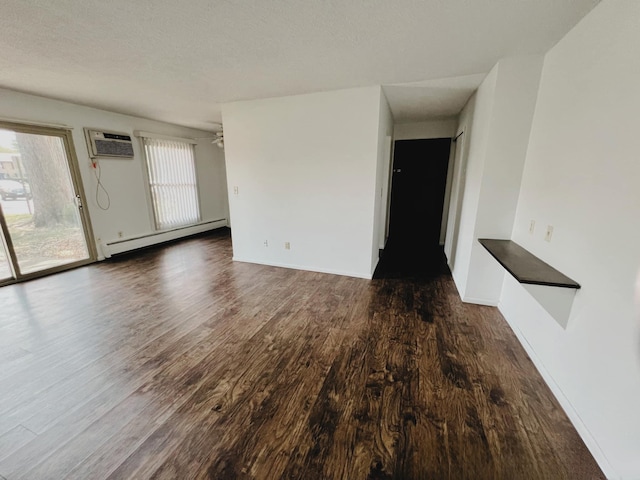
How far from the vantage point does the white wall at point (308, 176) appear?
3221 millimetres

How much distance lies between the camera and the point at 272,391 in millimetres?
1699

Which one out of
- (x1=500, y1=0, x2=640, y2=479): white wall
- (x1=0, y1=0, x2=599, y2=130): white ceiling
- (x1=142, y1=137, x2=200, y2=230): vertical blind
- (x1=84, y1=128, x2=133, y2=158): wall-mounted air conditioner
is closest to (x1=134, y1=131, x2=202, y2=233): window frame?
(x1=142, y1=137, x2=200, y2=230): vertical blind

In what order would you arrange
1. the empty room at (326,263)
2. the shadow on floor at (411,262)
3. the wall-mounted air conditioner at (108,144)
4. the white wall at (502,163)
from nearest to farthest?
the empty room at (326,263) < the white wall at (502,163) < the shadow on floor at (411,262) < the wall-mounted air conditioner at (108,144)

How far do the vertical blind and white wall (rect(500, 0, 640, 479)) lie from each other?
19.6 feet

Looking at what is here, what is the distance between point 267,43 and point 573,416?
3.24 m

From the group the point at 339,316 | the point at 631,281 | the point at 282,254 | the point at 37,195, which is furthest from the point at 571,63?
the point at 37,195

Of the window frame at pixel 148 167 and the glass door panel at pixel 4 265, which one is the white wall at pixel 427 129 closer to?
the window frame at pixel 148 167

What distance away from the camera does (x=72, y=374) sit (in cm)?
184

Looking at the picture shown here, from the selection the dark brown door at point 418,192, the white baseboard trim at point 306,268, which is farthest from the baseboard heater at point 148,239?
the dark brown door at point 418,192

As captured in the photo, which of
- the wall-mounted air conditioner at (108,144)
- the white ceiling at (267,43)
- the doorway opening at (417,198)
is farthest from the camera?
the doorway opening at (417,198)

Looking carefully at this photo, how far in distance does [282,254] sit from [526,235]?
118 inches

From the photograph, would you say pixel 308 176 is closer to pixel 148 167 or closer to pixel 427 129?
pixel 427 129

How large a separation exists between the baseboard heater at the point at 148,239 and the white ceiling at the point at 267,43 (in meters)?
2.36

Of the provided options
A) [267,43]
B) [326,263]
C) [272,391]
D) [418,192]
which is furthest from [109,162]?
[418,192]
